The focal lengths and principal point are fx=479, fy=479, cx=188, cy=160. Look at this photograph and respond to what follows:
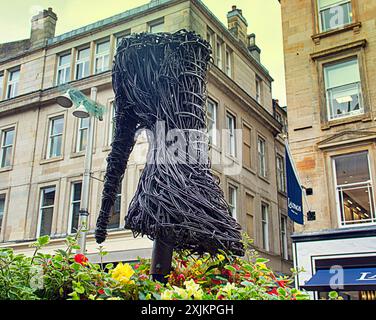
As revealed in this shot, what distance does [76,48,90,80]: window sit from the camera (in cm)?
512

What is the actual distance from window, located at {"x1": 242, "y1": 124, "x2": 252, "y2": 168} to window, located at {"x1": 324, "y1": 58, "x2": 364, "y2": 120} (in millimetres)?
2112

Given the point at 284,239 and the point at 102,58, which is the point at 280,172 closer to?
the point at 284,239

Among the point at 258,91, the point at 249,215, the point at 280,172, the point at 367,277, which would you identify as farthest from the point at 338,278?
the point at 258,91

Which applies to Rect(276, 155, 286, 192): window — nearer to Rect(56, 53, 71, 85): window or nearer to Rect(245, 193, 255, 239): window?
Rect(245, 193, 255, 239): window

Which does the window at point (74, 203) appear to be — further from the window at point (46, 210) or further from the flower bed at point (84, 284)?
the flower bed at point (84, 284)

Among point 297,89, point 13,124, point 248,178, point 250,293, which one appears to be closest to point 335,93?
point 297,89

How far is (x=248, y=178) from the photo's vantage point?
4.03 meters

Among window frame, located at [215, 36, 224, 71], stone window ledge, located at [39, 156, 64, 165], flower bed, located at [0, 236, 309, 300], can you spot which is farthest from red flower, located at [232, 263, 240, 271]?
stone window ledge, located at [39, 156, 64, 165]

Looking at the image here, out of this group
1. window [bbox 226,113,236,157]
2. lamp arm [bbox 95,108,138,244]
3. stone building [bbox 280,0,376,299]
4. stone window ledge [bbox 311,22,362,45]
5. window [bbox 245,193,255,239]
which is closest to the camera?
lamp arm [bbox 95,108,138,244]

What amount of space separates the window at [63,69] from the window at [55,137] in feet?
1.79

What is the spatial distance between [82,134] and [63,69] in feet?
3.02

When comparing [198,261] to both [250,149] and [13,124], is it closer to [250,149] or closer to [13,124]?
[250,149]

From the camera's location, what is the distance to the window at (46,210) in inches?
181
